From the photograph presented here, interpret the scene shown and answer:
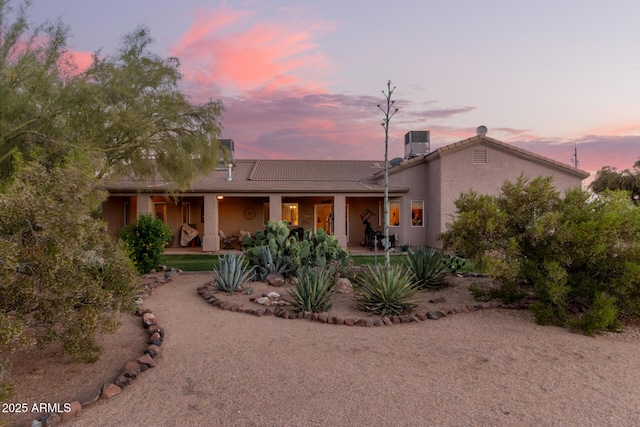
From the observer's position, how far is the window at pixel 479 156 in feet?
57.2

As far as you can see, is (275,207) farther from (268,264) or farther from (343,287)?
(343,287)

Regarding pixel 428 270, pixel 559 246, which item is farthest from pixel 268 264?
pixel 559 246

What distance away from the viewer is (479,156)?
17453 millimetres

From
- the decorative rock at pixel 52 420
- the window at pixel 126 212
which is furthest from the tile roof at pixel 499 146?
the decorative rock at pixel 52 420

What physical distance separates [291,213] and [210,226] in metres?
5.04

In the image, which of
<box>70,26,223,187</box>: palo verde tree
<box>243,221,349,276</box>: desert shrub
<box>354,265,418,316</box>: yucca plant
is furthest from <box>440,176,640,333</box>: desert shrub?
<box>70,26,223,187</box>: palo verde tree

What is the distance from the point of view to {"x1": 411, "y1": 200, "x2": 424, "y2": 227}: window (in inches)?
729

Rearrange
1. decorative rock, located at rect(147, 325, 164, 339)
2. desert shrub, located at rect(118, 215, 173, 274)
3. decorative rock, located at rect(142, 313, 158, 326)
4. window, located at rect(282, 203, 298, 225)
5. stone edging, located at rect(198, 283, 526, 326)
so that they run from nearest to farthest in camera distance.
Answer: decorative rock, located at rect(147, 325, 164, 339) → decorative rock, located at rect(142, 313, 158, 326) → stone edging, located at rect(198, 283, 526, 326) → desert shrub, located at rect(118, 215, 173, 274) → window, located at rect(282, 203, 298, 225)

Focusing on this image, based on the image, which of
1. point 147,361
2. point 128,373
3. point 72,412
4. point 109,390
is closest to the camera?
point 72,412

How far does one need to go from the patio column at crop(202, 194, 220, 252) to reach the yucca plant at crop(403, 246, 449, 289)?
10.5 metres

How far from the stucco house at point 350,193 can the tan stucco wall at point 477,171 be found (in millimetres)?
43

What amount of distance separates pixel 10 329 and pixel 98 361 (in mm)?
2061

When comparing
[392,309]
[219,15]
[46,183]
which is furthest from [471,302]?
[219,15]

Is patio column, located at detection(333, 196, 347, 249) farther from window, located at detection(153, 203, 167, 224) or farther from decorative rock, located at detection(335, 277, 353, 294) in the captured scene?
decorative rock, located at detection(335, 277, 353, 294)
